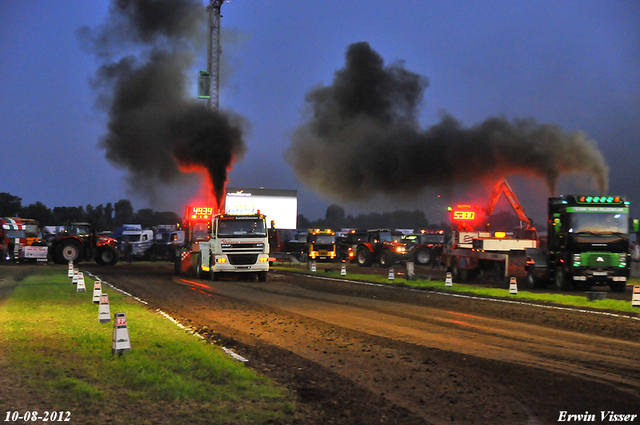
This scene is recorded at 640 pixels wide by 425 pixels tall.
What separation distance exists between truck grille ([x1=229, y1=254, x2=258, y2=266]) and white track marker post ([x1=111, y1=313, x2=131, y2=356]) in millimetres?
16515

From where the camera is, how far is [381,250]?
39688 millimetres

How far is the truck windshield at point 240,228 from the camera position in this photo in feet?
83.5

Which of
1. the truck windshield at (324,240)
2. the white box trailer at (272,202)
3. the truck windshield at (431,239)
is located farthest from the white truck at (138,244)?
the truck windshield at (431,239)

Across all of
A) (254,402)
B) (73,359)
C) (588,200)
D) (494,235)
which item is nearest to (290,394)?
(254,402)

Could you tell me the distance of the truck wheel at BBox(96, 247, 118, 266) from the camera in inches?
1483

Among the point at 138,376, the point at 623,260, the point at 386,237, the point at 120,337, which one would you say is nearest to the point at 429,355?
the point at 138,376

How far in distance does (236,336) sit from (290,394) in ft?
14.7

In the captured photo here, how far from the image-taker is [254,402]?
6715 mm

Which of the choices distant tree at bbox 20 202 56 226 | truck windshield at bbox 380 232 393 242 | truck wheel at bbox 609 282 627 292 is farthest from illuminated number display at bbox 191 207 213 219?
distant tree at bbox 20 202 56 226

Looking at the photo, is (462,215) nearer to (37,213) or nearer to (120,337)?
(120,337)

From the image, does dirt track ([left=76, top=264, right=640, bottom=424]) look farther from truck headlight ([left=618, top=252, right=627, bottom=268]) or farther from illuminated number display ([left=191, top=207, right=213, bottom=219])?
illuminated number display ([left=191, top=207, right=213, bottom=219])

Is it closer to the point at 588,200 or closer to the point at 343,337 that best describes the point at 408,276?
the point at 588,200

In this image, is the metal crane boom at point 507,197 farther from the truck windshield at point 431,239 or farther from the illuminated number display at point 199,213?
the illuminated number display at point 199,213

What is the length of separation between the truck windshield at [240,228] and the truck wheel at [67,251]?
15149mm
